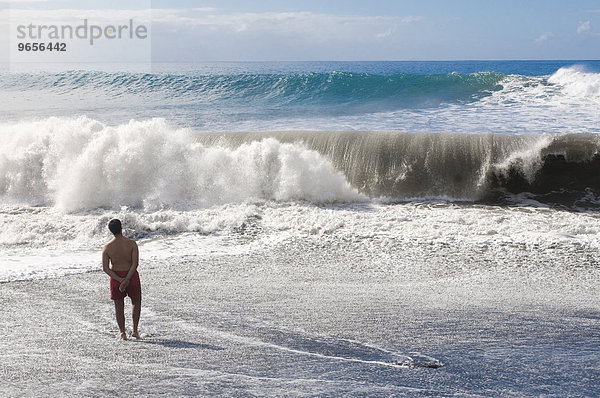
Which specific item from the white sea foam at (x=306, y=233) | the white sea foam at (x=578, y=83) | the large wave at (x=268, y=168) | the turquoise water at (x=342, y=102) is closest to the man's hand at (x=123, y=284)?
the white sea foam at (x=306, y=233)

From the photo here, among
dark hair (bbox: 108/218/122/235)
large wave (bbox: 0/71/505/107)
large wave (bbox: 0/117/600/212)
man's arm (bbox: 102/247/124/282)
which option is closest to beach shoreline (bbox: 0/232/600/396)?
man's arm (bbox: 102/247/124/282)

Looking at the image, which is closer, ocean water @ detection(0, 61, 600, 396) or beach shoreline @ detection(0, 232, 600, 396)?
beach shoreline @ detection(0, 232, 600, 396)

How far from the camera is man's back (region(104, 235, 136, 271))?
445 cm

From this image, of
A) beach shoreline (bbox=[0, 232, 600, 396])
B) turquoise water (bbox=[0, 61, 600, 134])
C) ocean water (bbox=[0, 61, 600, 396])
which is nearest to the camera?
beach shoreline (bbox=[0, 232, 600, 396])

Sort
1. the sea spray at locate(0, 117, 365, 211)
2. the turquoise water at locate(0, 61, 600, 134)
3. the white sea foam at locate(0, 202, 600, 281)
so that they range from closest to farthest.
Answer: the white sea foam at locate(0, 202, 600, 281) < the sea spray at locate(0, 117, 365, 211) < the turquoise water at locate(0, 61, 600, 134)

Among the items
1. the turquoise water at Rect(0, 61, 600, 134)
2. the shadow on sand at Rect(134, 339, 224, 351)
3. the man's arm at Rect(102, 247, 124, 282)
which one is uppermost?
the turquoise water at Rect(0, 61, 600, 134)

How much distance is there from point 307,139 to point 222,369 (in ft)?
33.2

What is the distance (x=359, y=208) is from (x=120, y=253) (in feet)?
22.2

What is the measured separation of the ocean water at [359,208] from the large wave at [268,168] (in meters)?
0.04

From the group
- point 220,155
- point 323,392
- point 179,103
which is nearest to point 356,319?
point 323,392

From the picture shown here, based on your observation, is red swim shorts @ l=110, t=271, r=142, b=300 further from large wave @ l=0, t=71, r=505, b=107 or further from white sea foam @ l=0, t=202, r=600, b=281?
large wave @ l=0, t=71, r=505, b=107

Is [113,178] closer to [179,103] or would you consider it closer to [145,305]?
[145,305]

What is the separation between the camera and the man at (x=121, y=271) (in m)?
4.44

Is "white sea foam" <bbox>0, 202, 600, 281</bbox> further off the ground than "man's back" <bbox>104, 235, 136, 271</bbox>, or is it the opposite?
"man's back" <bbox>104, 235, 136, 271</bbox>
